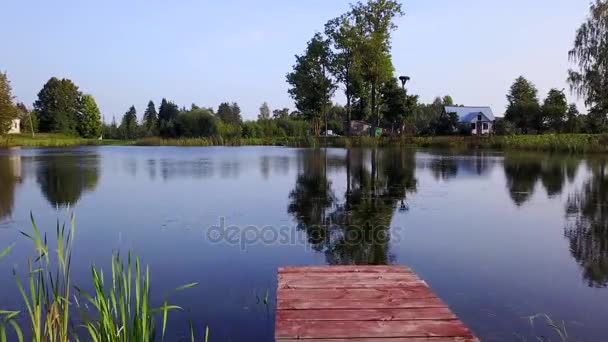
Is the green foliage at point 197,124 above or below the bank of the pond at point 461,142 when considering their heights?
above

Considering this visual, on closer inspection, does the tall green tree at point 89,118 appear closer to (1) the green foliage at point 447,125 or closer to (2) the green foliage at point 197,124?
(2) the green foliage at point 197,124

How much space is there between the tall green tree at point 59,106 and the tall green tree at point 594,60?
188ft

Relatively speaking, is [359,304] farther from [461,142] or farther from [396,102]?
[396,102]

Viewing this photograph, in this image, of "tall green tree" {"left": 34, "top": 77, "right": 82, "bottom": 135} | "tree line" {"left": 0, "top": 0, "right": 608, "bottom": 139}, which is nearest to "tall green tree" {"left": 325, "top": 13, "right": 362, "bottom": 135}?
"tree line" {"left": 0, "top": 0, "right": 608, "bottom": 139}

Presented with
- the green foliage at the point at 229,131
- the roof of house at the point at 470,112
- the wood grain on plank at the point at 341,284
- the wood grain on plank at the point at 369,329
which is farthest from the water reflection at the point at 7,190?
the roof of house at the point at 470,112

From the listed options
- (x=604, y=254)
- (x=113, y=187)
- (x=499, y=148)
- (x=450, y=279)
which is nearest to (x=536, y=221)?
(x=604, y=254)

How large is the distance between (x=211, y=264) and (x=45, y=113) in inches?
2648

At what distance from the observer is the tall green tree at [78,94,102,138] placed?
63.9m

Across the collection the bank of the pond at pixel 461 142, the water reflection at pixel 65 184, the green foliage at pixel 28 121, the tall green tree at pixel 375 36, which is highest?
the tall green tree at pixel 375 36

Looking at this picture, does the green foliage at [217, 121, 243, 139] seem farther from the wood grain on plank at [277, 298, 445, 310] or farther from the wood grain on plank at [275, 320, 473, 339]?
the wood grain on plank at [275, 320, 473, 339]

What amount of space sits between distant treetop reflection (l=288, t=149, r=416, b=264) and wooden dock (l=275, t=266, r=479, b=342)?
123 cm

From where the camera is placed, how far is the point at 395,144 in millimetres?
38938

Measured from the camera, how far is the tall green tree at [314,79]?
1828 inches

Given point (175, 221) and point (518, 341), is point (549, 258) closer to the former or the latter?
point (518, 341)
